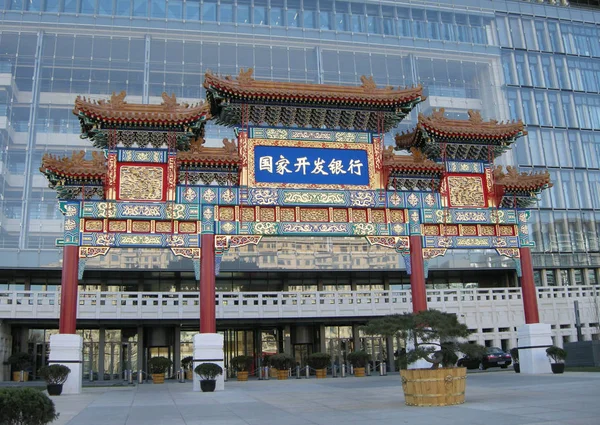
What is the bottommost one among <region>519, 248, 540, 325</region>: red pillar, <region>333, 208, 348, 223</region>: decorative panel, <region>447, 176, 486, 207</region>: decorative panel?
<region>519, 248, 540, 325</region>: red pillar

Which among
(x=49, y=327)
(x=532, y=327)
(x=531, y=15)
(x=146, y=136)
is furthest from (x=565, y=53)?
(x=49, y=327)

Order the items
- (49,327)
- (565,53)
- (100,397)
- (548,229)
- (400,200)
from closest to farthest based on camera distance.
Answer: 1. (100,397)
2. (400,200)
3. (49,327)
4. (548,229)
5. (565,53)

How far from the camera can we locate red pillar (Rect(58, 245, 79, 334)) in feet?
72.6

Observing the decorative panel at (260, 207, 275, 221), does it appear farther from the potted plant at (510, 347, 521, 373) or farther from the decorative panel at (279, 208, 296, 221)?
the potted plant at (510, 347, 521, 373)

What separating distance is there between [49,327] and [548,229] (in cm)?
3671

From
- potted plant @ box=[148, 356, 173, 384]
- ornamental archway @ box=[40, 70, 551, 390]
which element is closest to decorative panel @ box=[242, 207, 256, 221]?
ornamental archway @ box=[40, 70, 551, 390]

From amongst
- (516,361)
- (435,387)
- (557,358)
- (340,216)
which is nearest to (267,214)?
(340,216)

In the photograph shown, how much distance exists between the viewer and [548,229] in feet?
159

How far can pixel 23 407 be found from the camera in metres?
9.56

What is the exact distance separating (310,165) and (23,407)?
54.7ft

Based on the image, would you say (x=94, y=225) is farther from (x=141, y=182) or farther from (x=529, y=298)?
(x=529, y=298)

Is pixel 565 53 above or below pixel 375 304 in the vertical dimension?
above

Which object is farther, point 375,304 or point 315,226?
point 375,304

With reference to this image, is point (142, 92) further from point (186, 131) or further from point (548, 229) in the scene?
point (548, 229)
